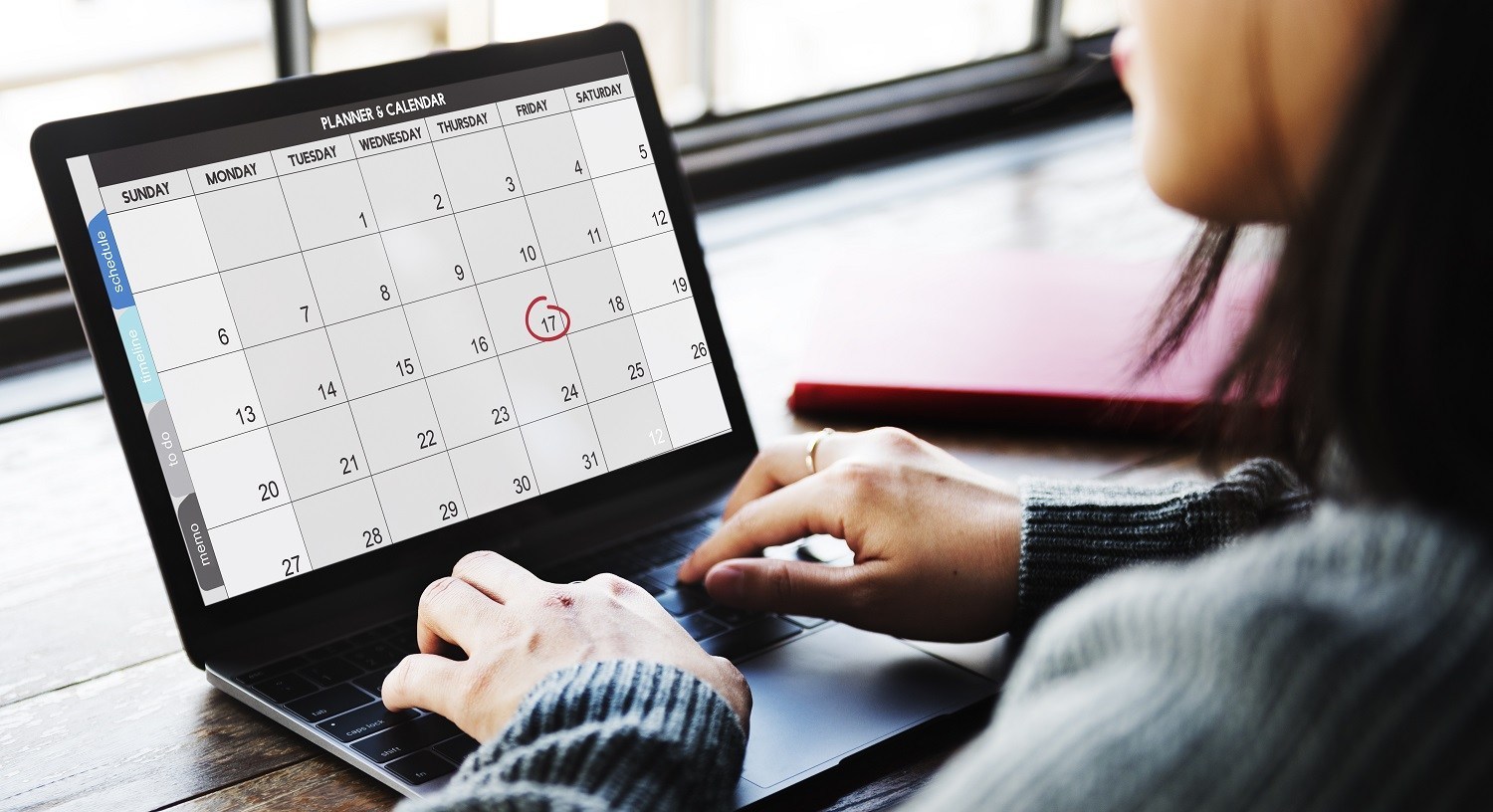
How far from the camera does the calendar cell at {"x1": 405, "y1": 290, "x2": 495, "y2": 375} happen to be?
831 mm

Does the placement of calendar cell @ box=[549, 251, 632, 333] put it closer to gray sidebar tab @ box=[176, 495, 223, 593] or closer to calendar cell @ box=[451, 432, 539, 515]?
calendar cell @ box=[451, 432, 539, 515]

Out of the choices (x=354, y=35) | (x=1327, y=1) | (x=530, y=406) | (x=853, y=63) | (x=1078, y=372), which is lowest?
(x=1078, y=372)

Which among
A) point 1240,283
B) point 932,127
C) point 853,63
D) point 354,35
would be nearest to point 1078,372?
point 1240,283

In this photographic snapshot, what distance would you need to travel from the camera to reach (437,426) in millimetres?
825

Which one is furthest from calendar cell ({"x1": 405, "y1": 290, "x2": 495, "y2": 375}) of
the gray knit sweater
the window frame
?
the window frame

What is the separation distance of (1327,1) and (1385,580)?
24 cm

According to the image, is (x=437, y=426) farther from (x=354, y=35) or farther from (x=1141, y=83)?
(x=354, y=35)

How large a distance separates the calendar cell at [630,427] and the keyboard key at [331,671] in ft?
0.75

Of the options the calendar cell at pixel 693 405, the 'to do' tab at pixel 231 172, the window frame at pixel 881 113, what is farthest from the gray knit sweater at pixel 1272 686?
the window frame at pixel 881 113

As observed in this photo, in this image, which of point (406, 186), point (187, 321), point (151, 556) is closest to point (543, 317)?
point (406, 186)

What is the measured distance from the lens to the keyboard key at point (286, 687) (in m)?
0.71

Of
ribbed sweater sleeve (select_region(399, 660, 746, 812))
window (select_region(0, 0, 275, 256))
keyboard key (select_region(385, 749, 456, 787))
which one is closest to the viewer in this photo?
ribbed sweater sleeve (select_region(399, 660, 746, 812))

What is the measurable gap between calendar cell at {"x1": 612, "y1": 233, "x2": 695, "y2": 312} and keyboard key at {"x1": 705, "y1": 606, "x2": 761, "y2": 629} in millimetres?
238

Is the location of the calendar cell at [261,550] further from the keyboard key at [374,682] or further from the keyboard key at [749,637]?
the keyboard key at [749,637]
